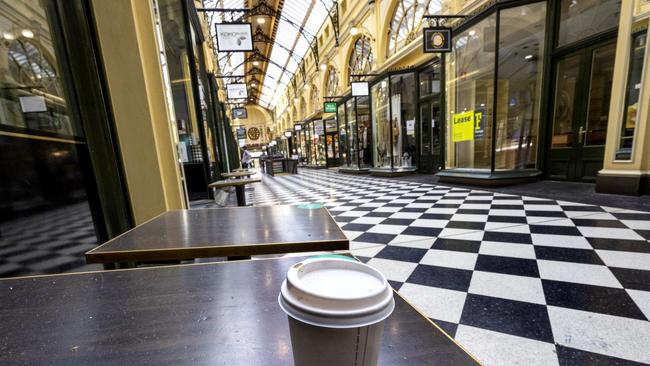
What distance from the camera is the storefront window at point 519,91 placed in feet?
16.6

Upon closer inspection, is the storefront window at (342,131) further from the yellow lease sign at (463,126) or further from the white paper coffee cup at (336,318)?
the white paper coffee cup at (336,318)

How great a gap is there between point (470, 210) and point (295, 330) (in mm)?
3604

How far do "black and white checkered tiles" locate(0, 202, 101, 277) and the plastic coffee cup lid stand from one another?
1.53 metres

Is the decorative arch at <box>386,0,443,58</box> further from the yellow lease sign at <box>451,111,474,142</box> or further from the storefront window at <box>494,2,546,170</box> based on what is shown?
the yellow lease sign at <box>451,111,474,142</box>

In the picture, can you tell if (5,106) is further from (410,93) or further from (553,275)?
(410,93)

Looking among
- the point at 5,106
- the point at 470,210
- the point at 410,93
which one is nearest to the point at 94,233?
the point at 5,106

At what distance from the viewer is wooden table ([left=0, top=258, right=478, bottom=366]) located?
40 cm

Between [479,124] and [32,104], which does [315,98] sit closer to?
[479,124]

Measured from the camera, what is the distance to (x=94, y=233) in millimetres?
1716

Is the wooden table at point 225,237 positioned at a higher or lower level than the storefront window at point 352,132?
lower

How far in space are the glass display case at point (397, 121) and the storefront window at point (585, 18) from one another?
11.4 feet

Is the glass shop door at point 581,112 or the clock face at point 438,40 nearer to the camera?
the glass shop door at point 581,112

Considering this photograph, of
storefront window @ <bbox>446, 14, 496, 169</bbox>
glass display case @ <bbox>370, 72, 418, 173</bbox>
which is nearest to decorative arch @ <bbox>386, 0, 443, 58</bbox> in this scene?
glass display case @ <bbox>370, 72, 418, 173</bbox>

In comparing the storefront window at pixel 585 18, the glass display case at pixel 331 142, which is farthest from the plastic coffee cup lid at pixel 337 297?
the glass display case at pixel 331 142
